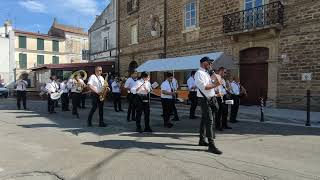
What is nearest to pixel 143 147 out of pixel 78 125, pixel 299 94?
pixel 78 125

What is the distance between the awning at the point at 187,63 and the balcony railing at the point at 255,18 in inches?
56.1

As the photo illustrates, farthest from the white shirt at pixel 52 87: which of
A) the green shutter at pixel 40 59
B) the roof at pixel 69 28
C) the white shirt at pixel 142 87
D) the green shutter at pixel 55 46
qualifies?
the roof at pixel 69 28

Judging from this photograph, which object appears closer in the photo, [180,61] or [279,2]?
[279,2]

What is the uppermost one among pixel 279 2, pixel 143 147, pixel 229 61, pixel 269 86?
pixel 279 2

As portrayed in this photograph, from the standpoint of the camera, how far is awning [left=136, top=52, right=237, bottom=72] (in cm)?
1771

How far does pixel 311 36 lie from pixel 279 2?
2.00 meters

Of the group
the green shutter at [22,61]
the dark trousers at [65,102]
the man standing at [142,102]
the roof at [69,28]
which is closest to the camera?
the man standing at [142,102]

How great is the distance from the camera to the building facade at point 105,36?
31497 mm

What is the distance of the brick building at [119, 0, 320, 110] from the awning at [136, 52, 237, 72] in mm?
809

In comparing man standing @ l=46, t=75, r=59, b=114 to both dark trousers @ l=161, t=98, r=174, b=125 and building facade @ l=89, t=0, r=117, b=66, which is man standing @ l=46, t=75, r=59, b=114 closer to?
dark trousers @ l=161, t=98, r=174, b=125

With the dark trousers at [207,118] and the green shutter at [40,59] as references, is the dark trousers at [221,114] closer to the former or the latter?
the dark trousers at [207,118]

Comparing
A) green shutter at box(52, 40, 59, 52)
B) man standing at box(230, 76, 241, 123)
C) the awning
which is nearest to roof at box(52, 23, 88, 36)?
green shutter at box(52, 40, 59, 52)

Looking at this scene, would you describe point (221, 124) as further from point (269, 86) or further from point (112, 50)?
point (112, 50)

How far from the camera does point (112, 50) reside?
31719 mm
